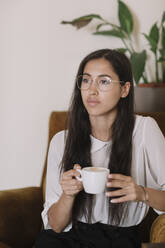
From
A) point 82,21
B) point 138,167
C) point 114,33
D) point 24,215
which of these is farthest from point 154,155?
point 82,21

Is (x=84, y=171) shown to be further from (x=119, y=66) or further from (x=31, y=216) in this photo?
(x=31, y=216)

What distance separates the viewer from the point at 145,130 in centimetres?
136

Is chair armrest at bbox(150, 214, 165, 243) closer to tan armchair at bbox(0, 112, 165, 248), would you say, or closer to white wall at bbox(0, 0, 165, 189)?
tan armchair at bbox(0, 112, 165, 248)

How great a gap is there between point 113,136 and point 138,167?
0.53 feet

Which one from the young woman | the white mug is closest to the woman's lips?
the young woman

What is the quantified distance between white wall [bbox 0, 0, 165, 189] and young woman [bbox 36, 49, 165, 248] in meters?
0.70

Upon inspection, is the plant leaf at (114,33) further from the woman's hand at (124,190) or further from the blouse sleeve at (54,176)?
the woman's hand at (124,190)

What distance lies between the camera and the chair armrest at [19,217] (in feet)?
4.56

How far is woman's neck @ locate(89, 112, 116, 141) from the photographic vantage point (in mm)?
1397

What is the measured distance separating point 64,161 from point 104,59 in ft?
1.44

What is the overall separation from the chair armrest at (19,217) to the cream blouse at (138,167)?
0.56 ft

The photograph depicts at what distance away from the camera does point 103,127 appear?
55.3 inches

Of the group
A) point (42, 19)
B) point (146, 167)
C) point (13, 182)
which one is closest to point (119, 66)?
point (146, 167)

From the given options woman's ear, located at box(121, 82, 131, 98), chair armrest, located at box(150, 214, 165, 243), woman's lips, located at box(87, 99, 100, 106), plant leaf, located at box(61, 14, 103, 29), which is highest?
plant leaf, located at box(61, 14, 103, 29)
